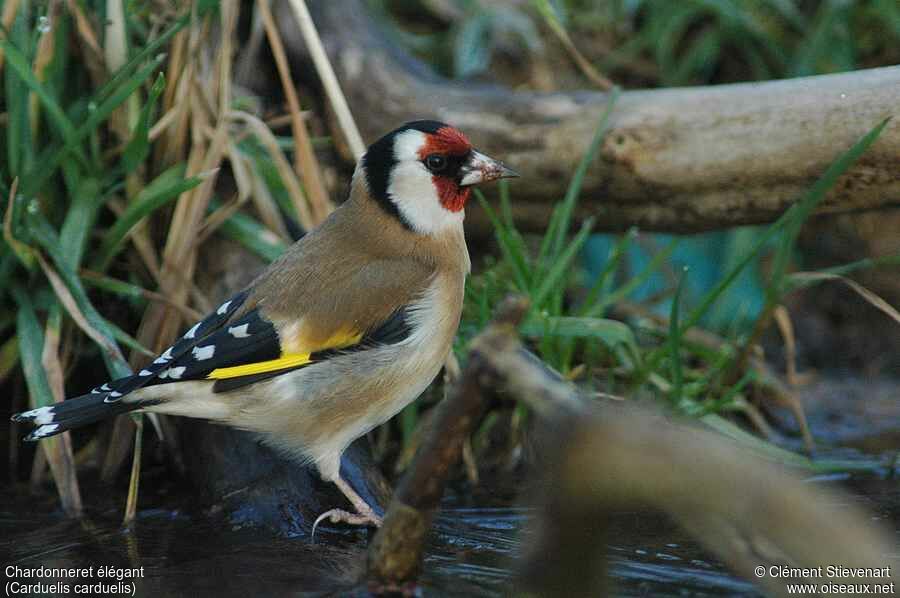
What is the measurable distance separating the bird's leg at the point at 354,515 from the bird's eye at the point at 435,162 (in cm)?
108

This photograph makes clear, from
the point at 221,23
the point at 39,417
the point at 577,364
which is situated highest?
the point at 221,23

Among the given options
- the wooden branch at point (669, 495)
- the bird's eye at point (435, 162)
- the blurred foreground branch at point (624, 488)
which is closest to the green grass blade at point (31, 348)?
the bird's eye at point (435, 162)

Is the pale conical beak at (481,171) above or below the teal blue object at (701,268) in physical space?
above

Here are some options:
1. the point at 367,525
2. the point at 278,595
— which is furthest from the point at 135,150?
the point at 278,595

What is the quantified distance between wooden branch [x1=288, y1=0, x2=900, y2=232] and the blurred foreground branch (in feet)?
6.33

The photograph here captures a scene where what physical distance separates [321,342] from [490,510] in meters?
0.85

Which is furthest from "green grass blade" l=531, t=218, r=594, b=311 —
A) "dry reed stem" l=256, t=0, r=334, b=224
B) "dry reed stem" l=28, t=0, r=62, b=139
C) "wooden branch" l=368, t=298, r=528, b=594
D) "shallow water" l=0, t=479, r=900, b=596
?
"dry reed stem" l=28, t=0, r=62, b=139

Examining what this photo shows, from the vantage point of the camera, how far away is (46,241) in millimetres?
3818

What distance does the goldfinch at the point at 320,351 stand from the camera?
3.24 m

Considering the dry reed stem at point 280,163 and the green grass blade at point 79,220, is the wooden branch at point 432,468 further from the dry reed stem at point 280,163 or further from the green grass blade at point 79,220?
the dry reed stem at point 280,163

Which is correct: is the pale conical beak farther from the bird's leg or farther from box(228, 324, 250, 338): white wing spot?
the bird's leg

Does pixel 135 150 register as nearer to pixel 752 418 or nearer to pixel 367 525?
pixel 367 525

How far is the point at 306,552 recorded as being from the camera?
3.09 metres

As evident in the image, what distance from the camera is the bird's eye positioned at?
3.69 metres
